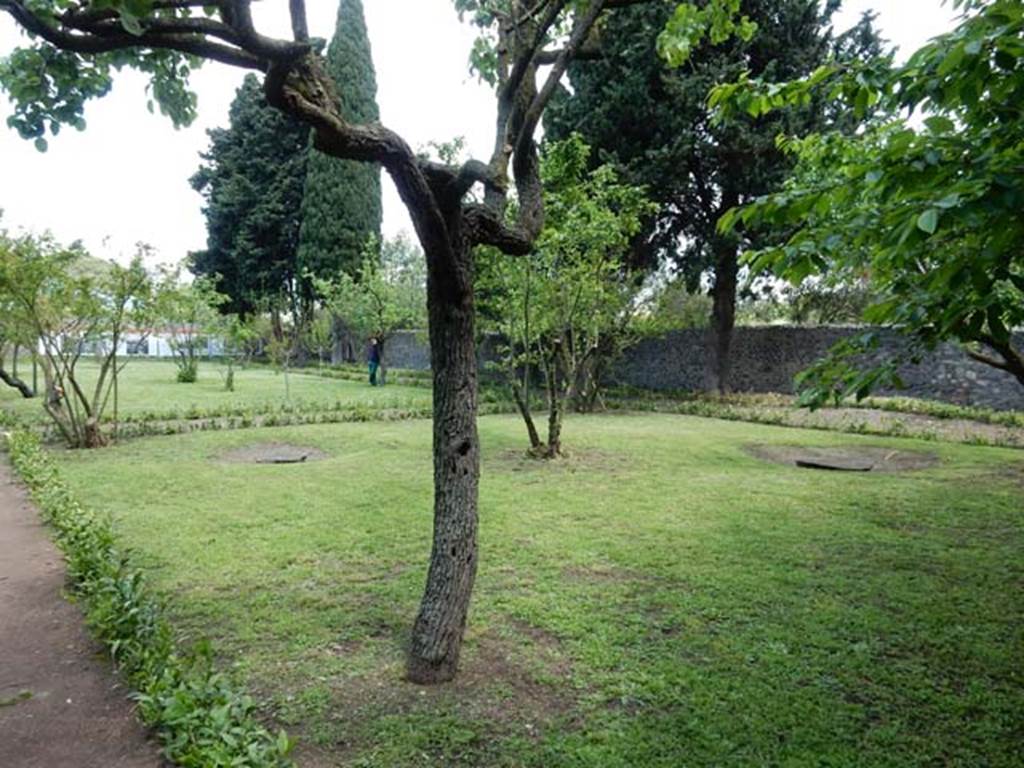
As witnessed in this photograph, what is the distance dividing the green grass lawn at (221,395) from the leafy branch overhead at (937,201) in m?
11.5

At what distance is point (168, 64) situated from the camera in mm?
3102

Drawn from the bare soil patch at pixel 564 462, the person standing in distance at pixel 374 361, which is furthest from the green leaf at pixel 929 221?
the person standing in distance at pixel 374 361

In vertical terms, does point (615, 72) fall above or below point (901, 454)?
above

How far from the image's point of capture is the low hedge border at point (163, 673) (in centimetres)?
209

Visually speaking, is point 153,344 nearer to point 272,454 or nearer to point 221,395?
point 221,395

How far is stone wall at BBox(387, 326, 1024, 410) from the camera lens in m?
11.7

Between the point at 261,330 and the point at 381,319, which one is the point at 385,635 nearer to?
the point at 381,319

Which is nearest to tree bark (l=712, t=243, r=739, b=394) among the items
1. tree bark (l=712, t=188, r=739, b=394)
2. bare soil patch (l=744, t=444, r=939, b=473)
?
tree bark (l=712, t=188, r=739, b=394)

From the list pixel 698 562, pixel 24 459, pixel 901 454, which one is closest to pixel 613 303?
pixel 901 454

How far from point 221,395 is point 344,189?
1315 cm

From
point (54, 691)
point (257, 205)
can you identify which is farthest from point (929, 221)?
point (257, 205)

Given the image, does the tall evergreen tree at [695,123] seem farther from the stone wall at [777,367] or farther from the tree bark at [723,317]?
the stone wall at [777,367]

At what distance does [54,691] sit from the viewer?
2797 millimetres

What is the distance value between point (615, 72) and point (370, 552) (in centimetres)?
1268
